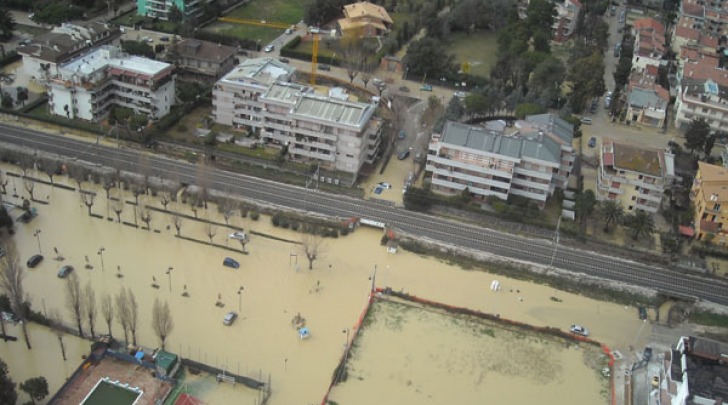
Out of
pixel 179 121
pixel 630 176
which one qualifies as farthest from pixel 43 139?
pixel 630 176

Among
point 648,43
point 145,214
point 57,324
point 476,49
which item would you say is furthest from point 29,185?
point 648,43

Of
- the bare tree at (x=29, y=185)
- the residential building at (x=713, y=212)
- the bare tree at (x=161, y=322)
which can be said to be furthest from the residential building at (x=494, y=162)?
the bare tree at (x=29, y=185)

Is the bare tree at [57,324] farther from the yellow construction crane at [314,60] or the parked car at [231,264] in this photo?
the yellow construction crane at [314,60]

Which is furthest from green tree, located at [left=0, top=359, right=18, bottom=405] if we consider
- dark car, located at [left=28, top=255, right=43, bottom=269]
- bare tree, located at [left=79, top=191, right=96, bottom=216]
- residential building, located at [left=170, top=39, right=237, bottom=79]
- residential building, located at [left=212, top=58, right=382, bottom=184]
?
residential building, located at [left=170, top=39, right=237, bottom=79]

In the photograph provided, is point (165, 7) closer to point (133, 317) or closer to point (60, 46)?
point (60, 46)

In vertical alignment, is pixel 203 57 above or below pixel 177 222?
above

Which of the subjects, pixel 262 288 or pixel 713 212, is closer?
pixel 262 288
